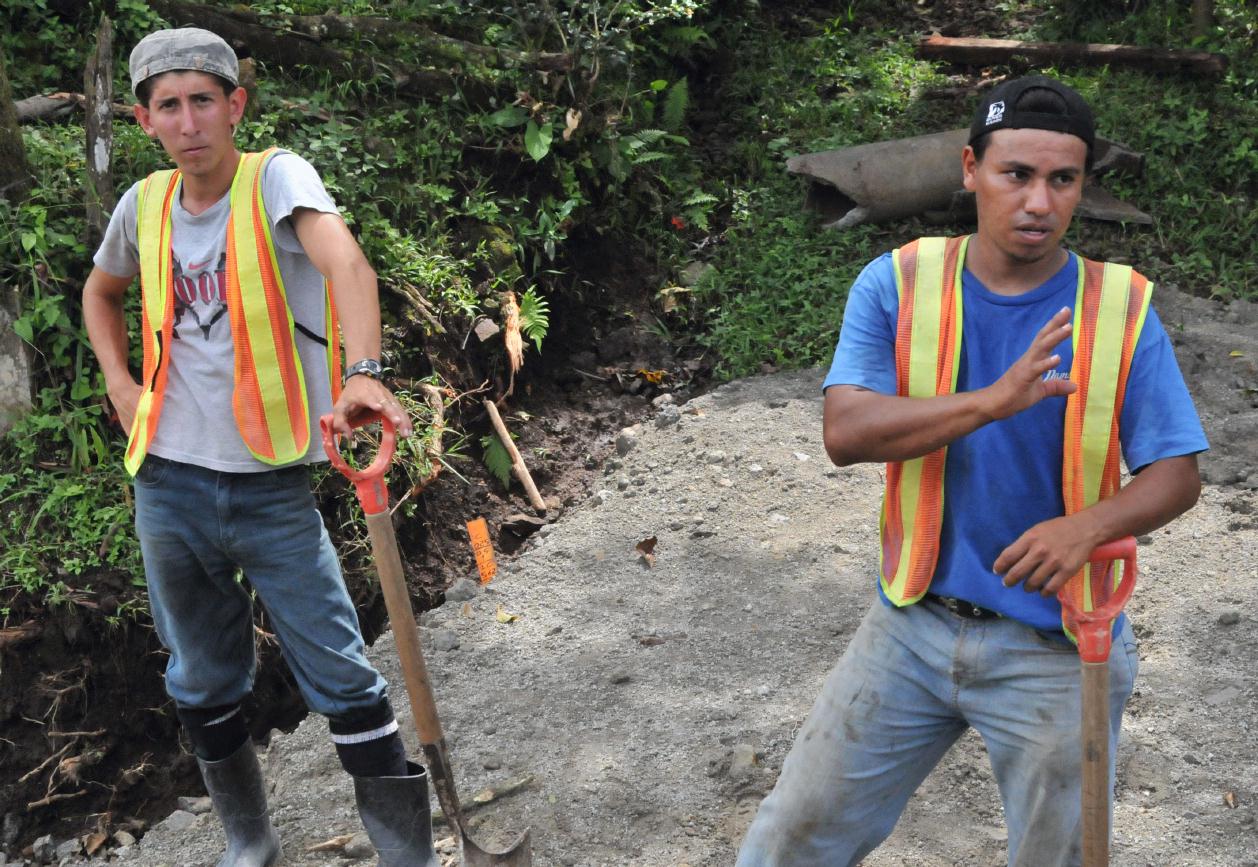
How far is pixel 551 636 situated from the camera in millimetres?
4797

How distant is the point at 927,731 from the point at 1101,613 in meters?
0.46

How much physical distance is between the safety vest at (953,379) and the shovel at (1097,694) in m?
0.08

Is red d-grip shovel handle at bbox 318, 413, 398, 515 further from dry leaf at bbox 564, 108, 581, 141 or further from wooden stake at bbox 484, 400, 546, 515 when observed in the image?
dry leaf at bbox 564, 108, 581, 141

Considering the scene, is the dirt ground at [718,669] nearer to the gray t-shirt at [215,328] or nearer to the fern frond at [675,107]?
the gray t-shirt at [215,328]

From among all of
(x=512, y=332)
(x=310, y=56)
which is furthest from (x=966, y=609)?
(x=310, y=56)

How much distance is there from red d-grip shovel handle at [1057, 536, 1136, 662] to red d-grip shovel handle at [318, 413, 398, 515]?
145 centimetres

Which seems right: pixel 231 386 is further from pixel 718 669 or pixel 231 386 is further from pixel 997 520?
pixel 718 669

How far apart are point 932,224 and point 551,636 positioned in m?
3.92

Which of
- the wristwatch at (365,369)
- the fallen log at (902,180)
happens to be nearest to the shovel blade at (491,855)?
the wristwatch at (365,369)

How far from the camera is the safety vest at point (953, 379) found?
2.41 metres

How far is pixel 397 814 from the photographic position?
11.2 ft

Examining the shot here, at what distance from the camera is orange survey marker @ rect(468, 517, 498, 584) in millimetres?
5242

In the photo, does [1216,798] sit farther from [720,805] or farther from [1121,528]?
[1121,528]

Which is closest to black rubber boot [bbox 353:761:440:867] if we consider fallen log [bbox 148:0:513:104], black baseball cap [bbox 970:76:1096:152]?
black baseball cap [bbox 970:76:1096:152]
